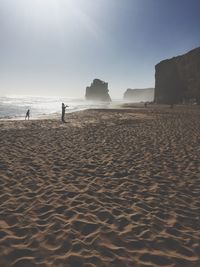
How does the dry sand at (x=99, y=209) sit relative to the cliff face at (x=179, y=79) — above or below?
below

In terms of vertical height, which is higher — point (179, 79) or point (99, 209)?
point (179, 79)

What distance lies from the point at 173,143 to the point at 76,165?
24.9 feet

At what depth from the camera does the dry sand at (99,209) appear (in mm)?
4797

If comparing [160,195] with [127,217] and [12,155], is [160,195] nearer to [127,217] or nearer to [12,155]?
[127,217]

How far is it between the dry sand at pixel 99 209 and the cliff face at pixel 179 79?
6445 centimetres

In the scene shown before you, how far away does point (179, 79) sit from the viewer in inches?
3243

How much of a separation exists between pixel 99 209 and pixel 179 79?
83.1 metres

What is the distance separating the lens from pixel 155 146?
14.6 meters

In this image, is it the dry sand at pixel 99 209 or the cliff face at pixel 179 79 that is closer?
the dry sand at pixel 99 209

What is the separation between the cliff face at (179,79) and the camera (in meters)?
71.0

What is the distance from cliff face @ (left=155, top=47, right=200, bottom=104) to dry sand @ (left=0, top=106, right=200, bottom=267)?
211 feet

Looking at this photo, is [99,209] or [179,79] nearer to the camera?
[99,209]

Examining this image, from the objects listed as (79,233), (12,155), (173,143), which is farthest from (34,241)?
(173,143)

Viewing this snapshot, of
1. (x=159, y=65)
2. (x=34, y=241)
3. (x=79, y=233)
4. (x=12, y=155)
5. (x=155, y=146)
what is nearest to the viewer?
(x=34, y=241)
